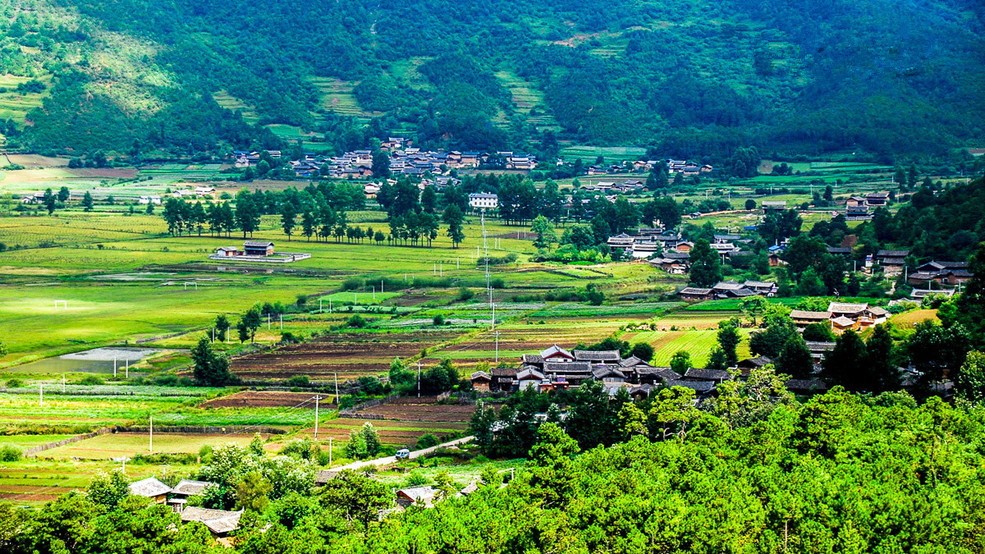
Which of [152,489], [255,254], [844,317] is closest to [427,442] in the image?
[152,489]

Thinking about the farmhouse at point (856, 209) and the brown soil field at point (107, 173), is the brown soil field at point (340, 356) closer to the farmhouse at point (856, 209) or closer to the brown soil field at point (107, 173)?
the farmhouse at point (856, 209)

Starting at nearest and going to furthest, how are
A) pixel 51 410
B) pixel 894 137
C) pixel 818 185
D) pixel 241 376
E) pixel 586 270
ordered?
pixel 51 410 → pixel 241 376 → pixel 586 270 → pixel 818 185 → pixel 894 137

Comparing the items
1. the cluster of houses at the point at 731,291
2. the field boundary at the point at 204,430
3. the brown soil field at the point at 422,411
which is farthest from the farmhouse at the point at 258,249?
the field boundary at the point at 204,430

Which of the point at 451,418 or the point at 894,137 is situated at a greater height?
the point at 894,137

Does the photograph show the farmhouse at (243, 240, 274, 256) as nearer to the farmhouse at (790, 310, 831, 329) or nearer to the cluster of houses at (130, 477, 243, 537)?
the farmhouse at (790, 310, 831, 329)

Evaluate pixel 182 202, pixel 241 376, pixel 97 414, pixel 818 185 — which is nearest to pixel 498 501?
pixel 97 414

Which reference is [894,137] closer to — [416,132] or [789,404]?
[416,132]
